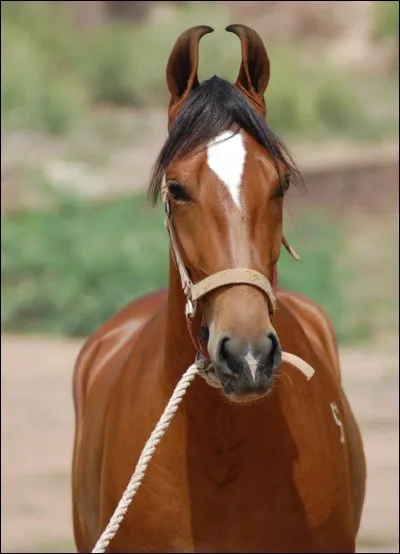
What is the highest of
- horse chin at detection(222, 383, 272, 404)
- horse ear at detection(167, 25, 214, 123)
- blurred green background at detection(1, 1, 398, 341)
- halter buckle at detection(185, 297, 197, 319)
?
horse ear at detection(167, 25, 214, 123)

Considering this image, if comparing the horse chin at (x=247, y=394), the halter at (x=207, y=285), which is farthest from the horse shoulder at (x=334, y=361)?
the horse chin at (x=247, y=394)

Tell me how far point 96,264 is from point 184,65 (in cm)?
953

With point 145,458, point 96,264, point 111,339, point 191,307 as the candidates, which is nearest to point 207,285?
point 191,307

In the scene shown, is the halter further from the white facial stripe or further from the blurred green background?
the blurred green background

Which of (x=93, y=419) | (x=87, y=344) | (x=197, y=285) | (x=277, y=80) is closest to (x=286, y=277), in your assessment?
(x=277, y=80)

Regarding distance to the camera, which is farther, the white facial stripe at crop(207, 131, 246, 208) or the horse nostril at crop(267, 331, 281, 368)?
the white facial stripe at crop(207, 131, 246, 208)

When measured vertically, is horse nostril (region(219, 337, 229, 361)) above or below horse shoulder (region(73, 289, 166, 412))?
above

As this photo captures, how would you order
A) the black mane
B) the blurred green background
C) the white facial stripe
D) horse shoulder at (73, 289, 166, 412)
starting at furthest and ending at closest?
1. the blurred green background
2. horse shoulder at (73, 289, 166, 412)
3. the black mane
4. the white facial stripe

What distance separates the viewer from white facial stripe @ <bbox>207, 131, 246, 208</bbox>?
10.2 ft

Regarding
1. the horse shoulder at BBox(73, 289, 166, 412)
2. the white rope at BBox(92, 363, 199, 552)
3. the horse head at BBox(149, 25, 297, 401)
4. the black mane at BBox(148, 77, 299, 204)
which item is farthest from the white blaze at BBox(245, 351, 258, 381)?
the horse shoulder at BBox(73, 289, 166, 412)

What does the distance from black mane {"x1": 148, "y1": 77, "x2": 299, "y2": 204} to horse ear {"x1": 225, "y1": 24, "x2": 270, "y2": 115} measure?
17 cm

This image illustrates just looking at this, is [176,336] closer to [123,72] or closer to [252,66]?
[252,66]

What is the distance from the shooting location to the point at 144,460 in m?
3.33

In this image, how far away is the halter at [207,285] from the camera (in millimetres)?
2979
